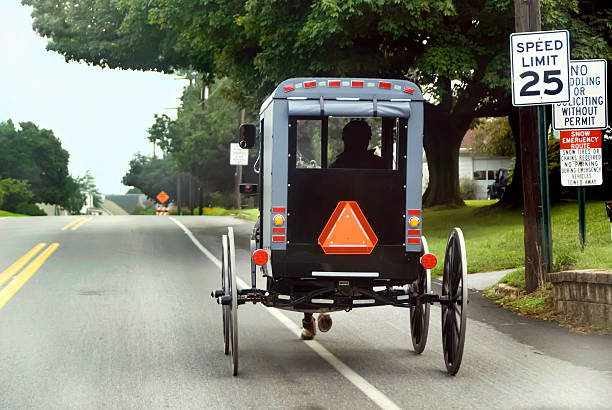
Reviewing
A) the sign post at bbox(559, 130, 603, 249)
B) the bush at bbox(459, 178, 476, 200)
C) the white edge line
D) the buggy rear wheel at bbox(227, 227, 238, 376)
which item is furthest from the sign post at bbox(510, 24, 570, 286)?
the bush at bbox(459, 178, 476, 200)

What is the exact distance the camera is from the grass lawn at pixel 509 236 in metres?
14.7

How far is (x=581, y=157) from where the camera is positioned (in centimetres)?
1533

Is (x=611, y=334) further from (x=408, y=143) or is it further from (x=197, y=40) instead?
(x=197, y=40)

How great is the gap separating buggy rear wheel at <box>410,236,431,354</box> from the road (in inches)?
6.3

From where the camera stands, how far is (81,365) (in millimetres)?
9242

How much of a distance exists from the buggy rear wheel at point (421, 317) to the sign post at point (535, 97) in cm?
425

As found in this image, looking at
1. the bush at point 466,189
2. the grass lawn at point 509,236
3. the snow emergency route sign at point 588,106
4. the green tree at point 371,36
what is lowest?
the grass lawn at point 509,236

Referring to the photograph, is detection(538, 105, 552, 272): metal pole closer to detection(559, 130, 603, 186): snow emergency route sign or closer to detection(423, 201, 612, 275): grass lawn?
detection(423, 201, 612, 275): grass lawn

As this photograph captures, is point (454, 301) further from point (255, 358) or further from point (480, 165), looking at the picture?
point (480, 165)

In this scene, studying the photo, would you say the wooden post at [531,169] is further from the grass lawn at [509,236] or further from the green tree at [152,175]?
the green tree at [152,175]

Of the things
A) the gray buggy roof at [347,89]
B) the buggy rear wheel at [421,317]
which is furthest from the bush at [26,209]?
the gray buggy roof at [347,89]

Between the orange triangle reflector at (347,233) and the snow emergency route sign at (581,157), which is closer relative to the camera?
the orange triangle reflector at (347,233)

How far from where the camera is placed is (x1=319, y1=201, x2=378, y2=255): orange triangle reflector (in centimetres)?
877

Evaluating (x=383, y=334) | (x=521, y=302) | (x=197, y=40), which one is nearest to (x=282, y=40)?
(x=197, y=40)
